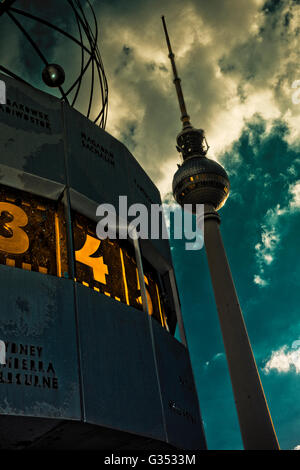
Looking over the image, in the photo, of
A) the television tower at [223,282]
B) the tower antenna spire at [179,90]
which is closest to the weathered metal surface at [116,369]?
the television tower at [223,282]

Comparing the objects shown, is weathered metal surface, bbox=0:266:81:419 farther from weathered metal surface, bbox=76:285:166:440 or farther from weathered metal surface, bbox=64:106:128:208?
weathered metal surface, bbox=64:106:128:208

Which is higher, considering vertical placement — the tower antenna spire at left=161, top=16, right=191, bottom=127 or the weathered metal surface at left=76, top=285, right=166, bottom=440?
the tower antenna spire at left=161, top=16, right=191, bottom=127

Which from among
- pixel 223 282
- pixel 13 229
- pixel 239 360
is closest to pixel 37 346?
pixel 13 229

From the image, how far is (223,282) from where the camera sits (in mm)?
37094

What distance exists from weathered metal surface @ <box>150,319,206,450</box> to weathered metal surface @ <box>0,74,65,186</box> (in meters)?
3.60

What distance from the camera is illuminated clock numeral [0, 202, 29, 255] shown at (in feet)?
25.8

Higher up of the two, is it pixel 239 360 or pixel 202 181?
pixel 202 181

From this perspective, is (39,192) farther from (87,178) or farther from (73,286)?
(73,286)

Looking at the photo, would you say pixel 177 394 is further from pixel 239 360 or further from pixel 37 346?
pixel 239 360

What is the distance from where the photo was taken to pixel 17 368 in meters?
6.51

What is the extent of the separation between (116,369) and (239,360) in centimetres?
2804

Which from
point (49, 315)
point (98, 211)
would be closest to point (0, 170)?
point (98, 211)

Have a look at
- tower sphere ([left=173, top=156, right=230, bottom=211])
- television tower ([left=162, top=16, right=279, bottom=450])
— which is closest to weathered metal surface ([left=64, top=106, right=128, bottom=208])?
television tower ([left=162, top=16, right=279, bottom=450])

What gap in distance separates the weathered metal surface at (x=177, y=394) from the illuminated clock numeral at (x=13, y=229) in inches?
113
